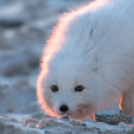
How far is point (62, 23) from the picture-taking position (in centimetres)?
624

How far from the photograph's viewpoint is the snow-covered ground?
376 centimetres

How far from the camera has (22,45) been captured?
14.2 meters

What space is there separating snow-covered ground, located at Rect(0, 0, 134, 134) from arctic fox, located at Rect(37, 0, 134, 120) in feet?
2.03

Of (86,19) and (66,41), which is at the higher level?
(86,19)

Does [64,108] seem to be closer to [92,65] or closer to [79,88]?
[79,88]

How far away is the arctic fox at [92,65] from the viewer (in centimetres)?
501

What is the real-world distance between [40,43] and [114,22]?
9224mm

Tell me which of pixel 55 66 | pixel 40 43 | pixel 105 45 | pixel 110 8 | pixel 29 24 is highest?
pixel 29 24

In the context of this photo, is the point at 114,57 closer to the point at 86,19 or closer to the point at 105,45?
the point at 105,45

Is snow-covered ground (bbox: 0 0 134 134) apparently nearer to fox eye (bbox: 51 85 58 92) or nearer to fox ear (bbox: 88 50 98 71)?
fox eye (bbox: 51 85 58 92)

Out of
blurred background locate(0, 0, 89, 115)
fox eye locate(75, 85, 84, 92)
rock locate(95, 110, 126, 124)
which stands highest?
blurred background locate(0, 0, 89, 115)

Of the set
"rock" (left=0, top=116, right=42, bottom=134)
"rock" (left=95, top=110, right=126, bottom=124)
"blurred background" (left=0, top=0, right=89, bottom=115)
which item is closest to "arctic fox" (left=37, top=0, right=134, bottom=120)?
"rock" (left=95, top=110, right=126, bottom=124)

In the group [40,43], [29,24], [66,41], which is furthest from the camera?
[29,24]

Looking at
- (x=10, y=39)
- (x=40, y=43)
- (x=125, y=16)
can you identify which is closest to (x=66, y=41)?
(x=125, y=16)
